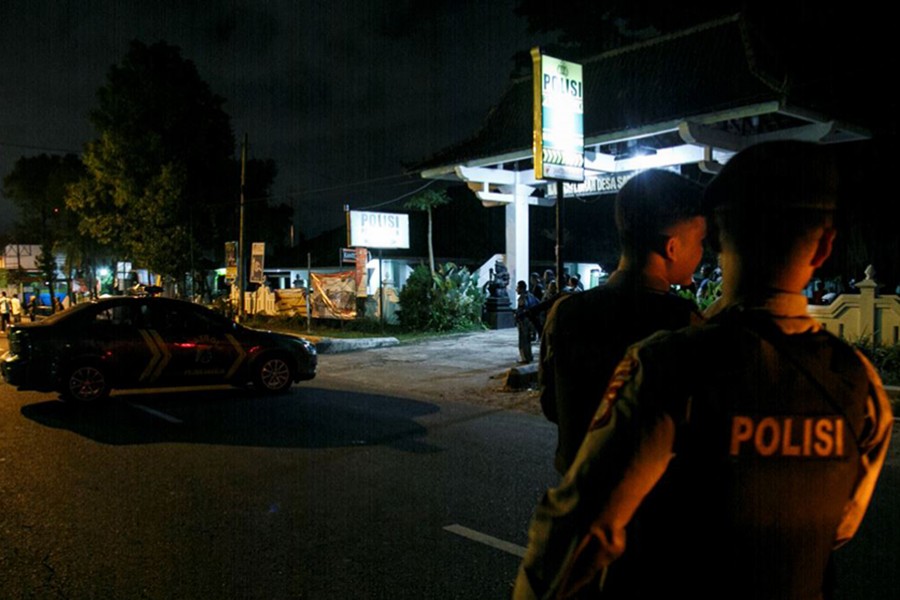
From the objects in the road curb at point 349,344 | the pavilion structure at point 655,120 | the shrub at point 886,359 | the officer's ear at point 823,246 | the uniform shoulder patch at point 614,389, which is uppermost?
the pavilion structure at point 655,120

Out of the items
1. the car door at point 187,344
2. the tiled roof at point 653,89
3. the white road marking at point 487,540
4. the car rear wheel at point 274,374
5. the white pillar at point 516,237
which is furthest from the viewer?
the white pillar at point 516,237

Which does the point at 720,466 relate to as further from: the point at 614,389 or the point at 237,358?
the point at 237,358

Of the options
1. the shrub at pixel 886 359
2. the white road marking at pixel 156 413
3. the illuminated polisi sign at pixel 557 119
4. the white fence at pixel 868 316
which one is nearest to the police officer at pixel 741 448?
the white road marking at pixel 156 413

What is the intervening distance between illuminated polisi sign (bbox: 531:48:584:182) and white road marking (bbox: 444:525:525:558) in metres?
6.90

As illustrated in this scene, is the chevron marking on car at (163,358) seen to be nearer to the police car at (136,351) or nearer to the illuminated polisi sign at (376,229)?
the police car at (136,351)

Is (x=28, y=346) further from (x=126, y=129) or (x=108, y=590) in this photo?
(x=126, y=129)

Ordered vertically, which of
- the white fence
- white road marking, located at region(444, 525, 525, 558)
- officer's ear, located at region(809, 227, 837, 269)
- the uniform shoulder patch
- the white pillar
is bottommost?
white road marking, located at region(444, 525, 525, 558)

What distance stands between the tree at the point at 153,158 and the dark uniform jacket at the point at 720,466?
104ft

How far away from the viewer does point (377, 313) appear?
73.7ft

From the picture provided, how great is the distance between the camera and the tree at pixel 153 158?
3058 centimetres

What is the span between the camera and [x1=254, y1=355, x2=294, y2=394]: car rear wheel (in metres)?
10.8

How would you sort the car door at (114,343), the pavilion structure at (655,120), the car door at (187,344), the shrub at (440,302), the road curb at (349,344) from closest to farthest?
1. the car door at (114,343)
2. the car door at (187,344)
3. the pavilion structure at (655,120)
4. the road curb at (349,344)
5. the shrub at (440,302)

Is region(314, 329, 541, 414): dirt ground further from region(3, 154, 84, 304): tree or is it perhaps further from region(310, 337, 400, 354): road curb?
region(3, 154, 84, 304): tree

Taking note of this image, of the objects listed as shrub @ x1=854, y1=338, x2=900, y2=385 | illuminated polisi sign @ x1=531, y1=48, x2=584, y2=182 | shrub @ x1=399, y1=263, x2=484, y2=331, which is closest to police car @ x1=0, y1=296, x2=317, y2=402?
illuminated polisi sign @ x1=531, y1=48, x2=584, y2=182
